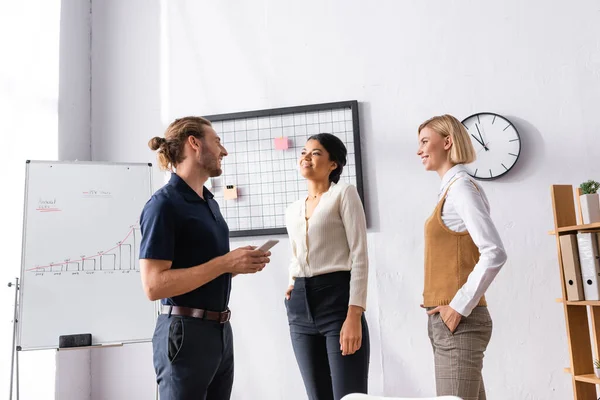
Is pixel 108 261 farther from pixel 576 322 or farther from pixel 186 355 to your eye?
pixel 576 322

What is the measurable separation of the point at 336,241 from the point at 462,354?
1.92 ft

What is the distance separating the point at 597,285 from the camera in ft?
7.63

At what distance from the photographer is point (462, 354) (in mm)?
1604

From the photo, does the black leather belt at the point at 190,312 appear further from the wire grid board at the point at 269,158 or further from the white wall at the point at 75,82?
the white wall at the point at 75,82

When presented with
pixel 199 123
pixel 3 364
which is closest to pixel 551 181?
pixel 199 123

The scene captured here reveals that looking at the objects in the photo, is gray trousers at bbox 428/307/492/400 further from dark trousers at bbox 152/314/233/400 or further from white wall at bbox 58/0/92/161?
white wall at bbox 58/0/92/161

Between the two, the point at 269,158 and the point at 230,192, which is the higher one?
the point at 269,158

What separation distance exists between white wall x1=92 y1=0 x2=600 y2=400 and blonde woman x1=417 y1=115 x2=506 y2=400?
1.09 metres

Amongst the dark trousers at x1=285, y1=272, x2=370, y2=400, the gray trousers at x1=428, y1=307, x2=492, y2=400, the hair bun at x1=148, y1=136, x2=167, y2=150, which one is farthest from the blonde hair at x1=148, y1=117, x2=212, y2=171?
the gray trousers at x1=428, y1=307, x2=492, y2=400

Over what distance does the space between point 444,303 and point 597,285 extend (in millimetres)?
1032

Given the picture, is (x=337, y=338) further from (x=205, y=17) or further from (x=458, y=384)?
(x=205, y=17)

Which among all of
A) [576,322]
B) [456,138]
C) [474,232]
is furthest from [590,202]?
[474,232]

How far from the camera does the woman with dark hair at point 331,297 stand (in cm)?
186

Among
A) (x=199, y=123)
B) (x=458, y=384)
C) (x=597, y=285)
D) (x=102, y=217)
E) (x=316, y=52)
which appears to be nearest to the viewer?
(x=458, y=384)
